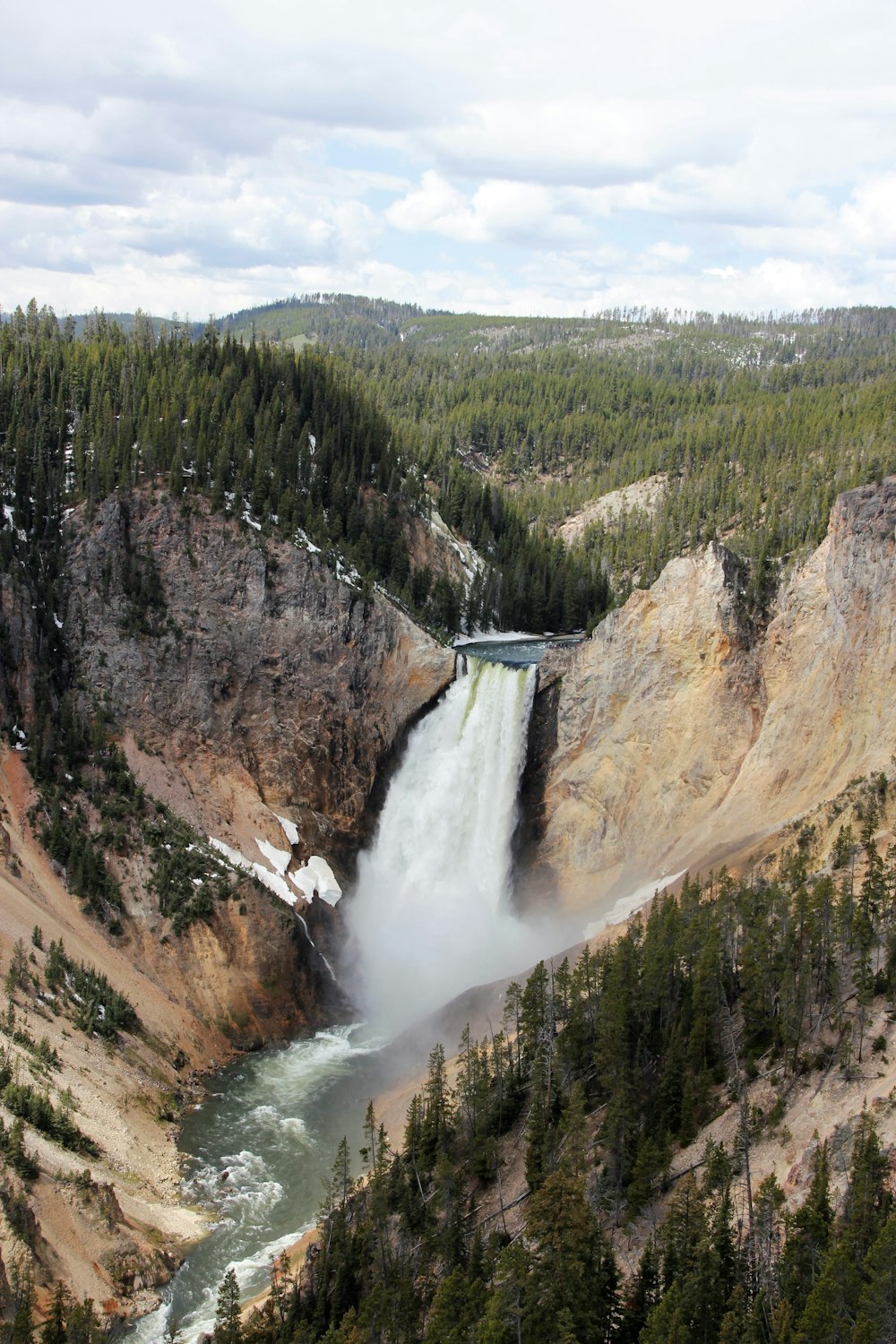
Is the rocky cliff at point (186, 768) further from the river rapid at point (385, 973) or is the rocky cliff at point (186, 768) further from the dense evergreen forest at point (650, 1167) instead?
the dense evergreen forest at point (650, 1167)

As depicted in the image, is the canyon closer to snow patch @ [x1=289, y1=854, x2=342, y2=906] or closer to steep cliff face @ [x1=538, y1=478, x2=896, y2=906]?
steep cliff face @ [x1=538, y1=478, x2=896, y2=906]

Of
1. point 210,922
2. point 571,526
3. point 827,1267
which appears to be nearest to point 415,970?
point 210,922

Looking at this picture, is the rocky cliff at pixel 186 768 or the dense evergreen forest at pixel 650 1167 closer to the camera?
the dense evergreen forest at pixel 650 1167

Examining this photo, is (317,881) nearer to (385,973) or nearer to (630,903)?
(385,973)

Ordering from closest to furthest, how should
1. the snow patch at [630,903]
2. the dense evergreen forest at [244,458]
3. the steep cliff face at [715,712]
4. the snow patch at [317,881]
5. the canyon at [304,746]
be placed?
1. the canyon at [304,746]
2. the steep cliff face at [715,712]
3. the snow patch at [630,903]
4. the snow patch at [317,881]
5. the dense evergreen forest at [244,458]

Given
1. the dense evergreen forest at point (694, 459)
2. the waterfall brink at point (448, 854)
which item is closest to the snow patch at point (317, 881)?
Result: the waterfall brink at point (448, 854)
